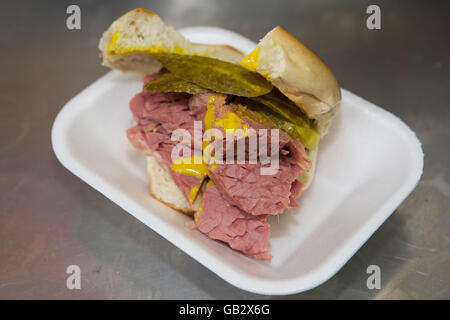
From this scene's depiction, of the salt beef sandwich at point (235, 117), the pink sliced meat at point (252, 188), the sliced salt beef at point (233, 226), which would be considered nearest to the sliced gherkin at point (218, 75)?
the salt beef sandwich at point (235, 117)

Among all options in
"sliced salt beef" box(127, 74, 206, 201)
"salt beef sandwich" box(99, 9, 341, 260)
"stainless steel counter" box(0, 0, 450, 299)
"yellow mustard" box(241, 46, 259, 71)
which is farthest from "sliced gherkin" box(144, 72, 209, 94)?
"stainless steel counter" box(0, 0, 450, 299)

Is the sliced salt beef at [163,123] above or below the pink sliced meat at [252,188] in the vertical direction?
above

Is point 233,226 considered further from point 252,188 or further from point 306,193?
point 306,193

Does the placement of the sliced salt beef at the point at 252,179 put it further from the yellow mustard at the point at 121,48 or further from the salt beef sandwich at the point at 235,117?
the yellow mustard at the point at 121,48

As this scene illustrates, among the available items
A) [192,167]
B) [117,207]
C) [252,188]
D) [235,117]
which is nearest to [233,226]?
[252,188]
